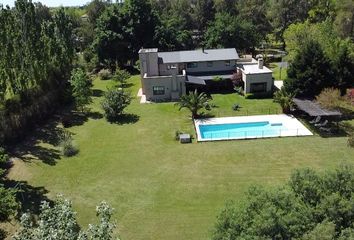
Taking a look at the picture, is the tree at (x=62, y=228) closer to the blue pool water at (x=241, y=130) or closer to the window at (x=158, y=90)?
the blue pool water at (x=241, y=130)

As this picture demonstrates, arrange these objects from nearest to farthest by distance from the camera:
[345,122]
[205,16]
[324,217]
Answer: [324,217], [345,122], [205,16]

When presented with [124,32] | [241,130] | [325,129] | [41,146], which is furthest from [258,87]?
[124,32]

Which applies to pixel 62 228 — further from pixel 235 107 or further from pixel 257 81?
pixel 257 81

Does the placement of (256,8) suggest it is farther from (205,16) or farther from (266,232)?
(266,232)

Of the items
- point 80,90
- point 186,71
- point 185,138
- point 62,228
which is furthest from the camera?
point 186,71

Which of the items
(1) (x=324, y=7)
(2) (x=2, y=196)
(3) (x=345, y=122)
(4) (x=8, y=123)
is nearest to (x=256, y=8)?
(1) (x=324, y=7)

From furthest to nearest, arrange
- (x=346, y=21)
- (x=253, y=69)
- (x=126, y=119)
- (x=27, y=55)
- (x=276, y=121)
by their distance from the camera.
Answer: (x=346, y=21) < (x=253, y=69) < (x=126, y=119) < (x=27, y=55) < (x=276, y=121)

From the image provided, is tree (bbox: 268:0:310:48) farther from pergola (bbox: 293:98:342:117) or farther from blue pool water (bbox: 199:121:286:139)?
blue pool water (bbox: 199:121:286:139)
